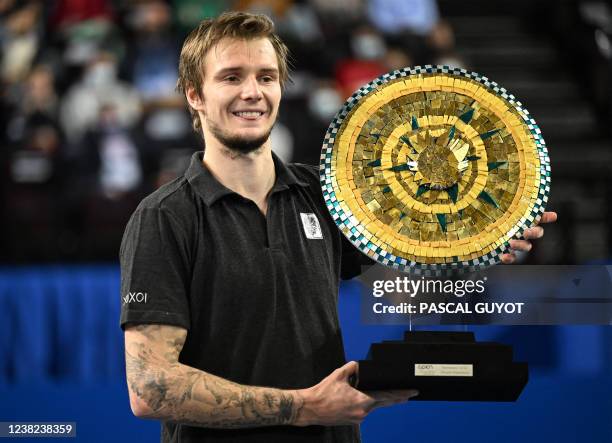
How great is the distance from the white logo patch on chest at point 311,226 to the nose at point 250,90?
28 cm

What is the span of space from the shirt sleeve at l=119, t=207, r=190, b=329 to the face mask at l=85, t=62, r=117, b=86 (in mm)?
4303

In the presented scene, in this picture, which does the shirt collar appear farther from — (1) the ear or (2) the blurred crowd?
(2) the blurred crowd

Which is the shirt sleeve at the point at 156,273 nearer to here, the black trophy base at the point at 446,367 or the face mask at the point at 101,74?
the black trophy base at the point at 446,367

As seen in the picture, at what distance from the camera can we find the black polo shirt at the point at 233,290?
6.81 ft

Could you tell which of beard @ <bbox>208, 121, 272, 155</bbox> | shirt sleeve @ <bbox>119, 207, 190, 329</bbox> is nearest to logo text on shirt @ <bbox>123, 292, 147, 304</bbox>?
shirt sleeve @ <bbox>119, 207, 190, 329</bbox>

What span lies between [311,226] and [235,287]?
24cm

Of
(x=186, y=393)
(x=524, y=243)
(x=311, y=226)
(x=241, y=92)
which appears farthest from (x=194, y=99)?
(x=524, y=243)

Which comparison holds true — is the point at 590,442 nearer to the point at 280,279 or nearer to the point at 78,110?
the point at 280,279

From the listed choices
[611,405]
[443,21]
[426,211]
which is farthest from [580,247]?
[426,211]

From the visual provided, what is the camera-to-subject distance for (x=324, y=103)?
6.18 metres

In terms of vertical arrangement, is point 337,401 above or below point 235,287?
below

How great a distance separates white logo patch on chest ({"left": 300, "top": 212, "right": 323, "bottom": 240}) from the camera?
2207 mm

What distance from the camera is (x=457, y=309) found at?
2203 millimetres

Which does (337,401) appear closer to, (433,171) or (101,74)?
(433,171)
